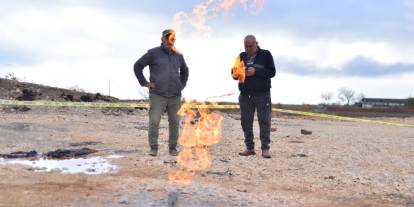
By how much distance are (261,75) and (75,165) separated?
3.40 m

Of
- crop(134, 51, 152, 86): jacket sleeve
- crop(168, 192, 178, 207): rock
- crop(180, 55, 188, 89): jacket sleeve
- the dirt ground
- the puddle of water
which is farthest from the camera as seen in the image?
crop(180, 55, 188, 89): jacket sleeve

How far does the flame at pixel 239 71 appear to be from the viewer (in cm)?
1032

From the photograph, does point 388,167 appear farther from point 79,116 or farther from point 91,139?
point 79,116

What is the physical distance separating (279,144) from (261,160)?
3.53 m

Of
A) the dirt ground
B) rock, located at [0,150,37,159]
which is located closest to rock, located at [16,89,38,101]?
the dirt ground

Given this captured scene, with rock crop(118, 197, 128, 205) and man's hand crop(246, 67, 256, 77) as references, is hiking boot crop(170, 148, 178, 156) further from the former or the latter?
rock crop(118, 197, 128, 205)

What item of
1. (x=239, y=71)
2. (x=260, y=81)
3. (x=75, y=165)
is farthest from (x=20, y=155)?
(x=260, y=81)

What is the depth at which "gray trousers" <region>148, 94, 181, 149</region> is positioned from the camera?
10047 millimetres

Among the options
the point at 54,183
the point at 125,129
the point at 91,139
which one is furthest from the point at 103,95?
the point at 54,183

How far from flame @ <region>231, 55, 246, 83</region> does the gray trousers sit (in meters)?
1.03

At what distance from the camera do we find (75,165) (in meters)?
9.07

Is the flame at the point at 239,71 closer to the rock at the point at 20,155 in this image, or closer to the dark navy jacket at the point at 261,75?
the dark navy jacket at the point at 261,75

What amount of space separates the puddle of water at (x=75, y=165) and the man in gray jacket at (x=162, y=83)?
0.91 m

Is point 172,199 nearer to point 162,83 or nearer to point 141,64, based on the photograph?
point 162,83
